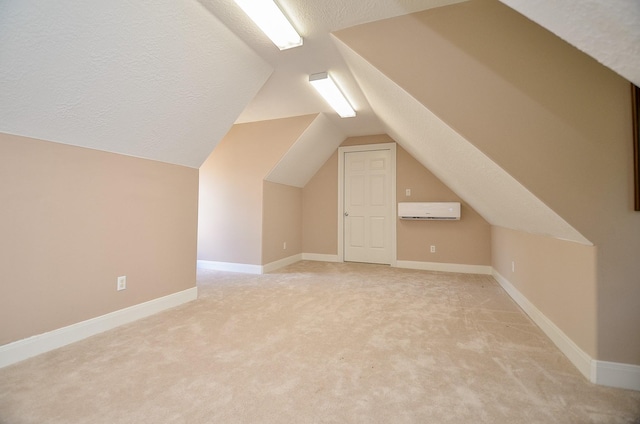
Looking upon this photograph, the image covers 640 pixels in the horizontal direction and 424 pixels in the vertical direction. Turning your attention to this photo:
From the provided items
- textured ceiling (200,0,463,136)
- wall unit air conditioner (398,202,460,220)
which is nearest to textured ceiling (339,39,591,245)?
textured ceiling (200,0,463,136)

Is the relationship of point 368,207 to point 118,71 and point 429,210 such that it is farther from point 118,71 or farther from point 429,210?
point 118,71

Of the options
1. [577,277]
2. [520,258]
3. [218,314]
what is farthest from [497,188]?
[218,314]

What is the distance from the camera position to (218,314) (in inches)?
98.0

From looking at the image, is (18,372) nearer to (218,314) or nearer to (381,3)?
(218,314)

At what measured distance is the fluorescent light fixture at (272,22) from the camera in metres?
1.79

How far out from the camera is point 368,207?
5.10m

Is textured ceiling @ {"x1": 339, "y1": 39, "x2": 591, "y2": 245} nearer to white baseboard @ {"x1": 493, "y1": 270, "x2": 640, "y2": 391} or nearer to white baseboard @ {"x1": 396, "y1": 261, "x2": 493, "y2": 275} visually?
white baseboard @ {"x1": 493, "y1": 270, "x2": 640, "y2": 391}

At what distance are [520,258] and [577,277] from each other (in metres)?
1.18

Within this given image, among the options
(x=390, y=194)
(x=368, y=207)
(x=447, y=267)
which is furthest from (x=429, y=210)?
(x=368, y=207)

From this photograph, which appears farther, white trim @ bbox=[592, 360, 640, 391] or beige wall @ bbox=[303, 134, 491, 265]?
beige wall @ bbox=[303, 134, 491, 265]

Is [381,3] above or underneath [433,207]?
above

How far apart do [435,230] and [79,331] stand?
4689 mm

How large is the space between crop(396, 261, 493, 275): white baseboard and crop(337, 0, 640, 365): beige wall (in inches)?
111

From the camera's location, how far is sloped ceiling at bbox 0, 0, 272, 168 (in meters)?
1.39
